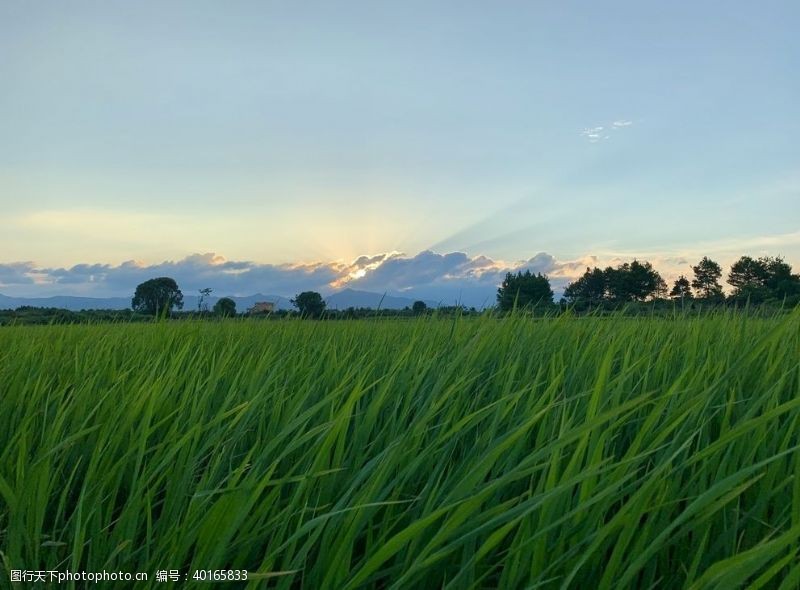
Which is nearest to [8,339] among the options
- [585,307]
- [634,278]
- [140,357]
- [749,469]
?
[140,357]

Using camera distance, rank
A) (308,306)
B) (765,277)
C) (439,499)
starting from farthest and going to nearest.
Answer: (765,277) → (308,306) → (439,499)

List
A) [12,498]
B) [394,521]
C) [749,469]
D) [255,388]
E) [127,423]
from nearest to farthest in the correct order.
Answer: [749,469], [12,498], [394,521], [127,423], [255,388]

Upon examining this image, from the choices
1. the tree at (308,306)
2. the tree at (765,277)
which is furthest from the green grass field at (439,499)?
the tree at (765,277)

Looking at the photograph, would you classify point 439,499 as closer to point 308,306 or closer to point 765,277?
point 308,306

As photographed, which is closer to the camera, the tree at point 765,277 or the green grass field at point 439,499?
the green grass field at point 439,499

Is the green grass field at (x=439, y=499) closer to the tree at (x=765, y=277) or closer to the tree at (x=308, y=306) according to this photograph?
the tree at (x=308, y=306)

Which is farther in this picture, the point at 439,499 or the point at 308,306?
the point at 308,306

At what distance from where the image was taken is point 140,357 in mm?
2854

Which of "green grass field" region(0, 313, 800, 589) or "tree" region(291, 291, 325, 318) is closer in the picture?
"green grass field" region(0, 313, 800, 589)

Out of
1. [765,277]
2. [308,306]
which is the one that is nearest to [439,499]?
[308,306]

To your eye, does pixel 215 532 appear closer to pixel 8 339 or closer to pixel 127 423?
pixel 127 423

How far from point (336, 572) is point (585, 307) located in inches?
136

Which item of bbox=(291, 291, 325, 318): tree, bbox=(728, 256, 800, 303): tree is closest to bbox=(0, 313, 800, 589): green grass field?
bbox=(291, 291, 325, 318): tree

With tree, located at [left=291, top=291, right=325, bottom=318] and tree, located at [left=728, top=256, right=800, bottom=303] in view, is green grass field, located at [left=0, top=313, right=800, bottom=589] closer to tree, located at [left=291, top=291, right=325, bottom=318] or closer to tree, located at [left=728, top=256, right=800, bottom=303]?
tree, located at [left=291, top=291, right=325, bottom=318]
